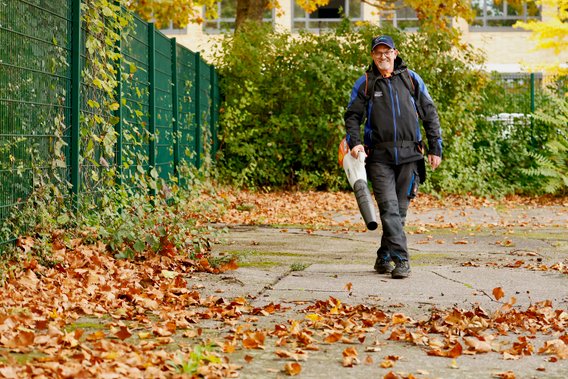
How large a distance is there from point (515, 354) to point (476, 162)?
14.0 metres

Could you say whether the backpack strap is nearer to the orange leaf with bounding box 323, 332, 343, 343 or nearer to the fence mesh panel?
the fence mesh panel

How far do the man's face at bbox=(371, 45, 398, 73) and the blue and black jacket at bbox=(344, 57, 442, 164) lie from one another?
0.07 m

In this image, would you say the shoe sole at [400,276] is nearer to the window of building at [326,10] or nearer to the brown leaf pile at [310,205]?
the brown leaf pile at [310,205]

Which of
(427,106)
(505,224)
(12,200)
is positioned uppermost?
(427,106)

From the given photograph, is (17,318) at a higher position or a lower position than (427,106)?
lower

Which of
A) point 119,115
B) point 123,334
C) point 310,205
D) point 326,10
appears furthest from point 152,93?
point 326,10

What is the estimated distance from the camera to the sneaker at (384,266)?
8469 mm

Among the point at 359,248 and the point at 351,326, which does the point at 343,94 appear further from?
the point at 351,326

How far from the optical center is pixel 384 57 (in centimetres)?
841

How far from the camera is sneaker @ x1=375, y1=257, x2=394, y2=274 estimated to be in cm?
847

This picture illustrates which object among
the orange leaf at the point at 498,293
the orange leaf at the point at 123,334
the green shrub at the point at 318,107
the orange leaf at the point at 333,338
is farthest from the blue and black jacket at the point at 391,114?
the green shrub at the point at 318,107

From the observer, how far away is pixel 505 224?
13547mm

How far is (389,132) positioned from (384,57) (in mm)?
598

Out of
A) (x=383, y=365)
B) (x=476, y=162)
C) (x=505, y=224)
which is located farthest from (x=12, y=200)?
(x=476, y=162)
